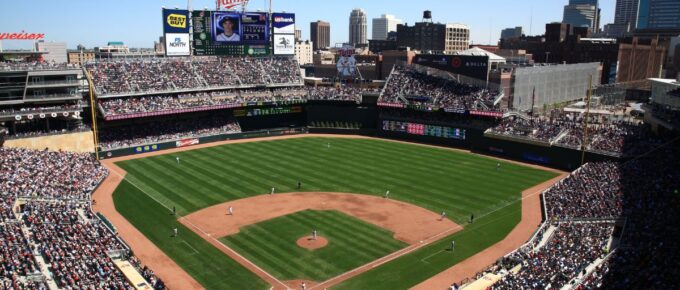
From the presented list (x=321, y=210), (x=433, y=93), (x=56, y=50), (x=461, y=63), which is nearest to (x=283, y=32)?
(x=433, y=93)

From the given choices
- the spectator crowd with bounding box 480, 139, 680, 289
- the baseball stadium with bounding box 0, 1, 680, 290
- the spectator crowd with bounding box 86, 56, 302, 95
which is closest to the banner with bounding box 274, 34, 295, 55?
the baseball stadium with bounding box 0, 1, 680, 290

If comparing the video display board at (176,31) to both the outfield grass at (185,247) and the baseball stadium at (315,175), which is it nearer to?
the baseball stadium at (315,175)

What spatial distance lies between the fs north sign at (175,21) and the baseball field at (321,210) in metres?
19.4

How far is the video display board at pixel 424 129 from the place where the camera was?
222 ft

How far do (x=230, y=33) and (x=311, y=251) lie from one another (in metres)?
52.1

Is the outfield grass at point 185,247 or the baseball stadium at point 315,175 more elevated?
the baseball stadium at point 315,175

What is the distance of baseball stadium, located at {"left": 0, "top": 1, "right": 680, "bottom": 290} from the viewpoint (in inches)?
1182

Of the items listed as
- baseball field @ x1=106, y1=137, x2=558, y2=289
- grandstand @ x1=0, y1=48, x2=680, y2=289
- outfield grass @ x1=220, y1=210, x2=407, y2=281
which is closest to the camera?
grandstand @ x1=0, y1=48, x2=680, y2=289

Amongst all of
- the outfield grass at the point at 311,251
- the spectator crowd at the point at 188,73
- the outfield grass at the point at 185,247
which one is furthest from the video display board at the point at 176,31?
the outfield grass at the point at 311,251

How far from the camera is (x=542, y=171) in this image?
2183 inches

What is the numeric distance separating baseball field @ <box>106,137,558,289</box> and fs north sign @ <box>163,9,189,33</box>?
1939 cm

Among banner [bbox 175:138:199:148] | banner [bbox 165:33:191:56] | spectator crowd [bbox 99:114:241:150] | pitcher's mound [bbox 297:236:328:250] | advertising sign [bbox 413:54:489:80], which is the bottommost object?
pitcher's mound [bbox 297:236:328:250]

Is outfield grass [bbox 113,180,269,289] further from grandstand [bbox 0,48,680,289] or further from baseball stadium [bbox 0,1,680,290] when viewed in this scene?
grandstand [bbox 0,48,680,289]

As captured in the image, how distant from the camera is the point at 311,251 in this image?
110 feet
